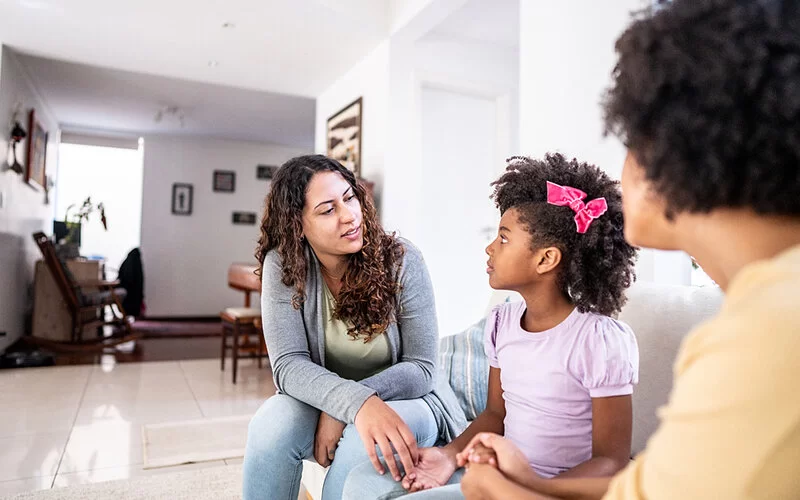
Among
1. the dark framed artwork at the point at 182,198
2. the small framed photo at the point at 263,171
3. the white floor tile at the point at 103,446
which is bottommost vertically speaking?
the white floor tile at the point at 103,446

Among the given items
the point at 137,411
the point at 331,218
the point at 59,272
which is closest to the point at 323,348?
the point at 331,218

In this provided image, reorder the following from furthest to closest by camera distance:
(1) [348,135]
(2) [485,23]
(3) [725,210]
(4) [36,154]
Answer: (4) [36,154] < (1) [348,135] < (2) [485,23] < (3) [725,210]

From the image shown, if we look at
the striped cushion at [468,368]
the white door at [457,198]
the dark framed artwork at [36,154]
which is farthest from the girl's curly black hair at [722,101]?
the dark framed artwork at [36,154]

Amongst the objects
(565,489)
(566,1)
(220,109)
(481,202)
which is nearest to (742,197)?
(565,489)

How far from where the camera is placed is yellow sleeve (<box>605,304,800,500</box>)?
1.33 ft

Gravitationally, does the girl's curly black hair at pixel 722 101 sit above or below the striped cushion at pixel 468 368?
above

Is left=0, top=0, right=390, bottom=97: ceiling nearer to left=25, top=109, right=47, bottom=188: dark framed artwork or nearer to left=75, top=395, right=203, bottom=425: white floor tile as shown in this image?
left=25, top=109, right=47, bottom=188: dark framed artwork

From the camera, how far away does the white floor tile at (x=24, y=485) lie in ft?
6.66

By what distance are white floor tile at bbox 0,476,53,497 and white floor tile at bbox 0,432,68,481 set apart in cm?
4

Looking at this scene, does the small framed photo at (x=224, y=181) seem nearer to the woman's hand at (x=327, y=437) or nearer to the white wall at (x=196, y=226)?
the white wall at (x=196, y=226)

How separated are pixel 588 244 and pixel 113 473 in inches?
84.5

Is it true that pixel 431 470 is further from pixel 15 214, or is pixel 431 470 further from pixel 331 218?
pixel 15 214

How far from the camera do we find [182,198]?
7695 millimetres

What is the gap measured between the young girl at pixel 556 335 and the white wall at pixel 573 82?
108 cm
